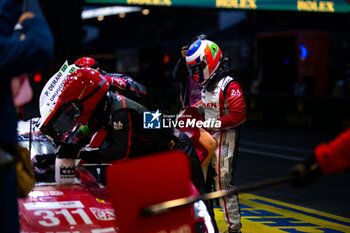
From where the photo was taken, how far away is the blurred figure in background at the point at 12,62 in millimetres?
3062

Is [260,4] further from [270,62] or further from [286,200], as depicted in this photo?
[270,62]

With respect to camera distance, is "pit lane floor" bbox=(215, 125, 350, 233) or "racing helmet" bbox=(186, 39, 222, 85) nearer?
"racing helmet" bbox=(186, 39, 222, 85)

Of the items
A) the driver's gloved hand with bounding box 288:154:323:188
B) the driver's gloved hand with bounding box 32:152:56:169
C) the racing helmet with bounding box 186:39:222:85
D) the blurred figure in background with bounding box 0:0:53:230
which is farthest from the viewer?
the racing helmet with bounding box 186:39:222:85

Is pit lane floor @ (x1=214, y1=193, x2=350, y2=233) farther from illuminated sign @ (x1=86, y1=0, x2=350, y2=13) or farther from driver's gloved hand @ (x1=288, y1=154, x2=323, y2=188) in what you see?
illuminated sign @ (x1=86, y1=0, x2=350, y2=13)

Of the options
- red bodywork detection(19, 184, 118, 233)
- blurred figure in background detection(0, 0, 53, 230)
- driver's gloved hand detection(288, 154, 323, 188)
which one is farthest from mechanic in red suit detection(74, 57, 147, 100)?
driver's gloved hand detection(288, 154, 323, 188)

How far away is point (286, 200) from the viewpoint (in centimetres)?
858

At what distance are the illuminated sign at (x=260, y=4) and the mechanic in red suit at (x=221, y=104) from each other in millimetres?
7240

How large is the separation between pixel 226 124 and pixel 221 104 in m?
0.23

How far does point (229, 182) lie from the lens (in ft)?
20.7

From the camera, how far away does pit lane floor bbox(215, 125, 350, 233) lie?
271 inches

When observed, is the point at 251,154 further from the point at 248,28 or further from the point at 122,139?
the point at 248,28

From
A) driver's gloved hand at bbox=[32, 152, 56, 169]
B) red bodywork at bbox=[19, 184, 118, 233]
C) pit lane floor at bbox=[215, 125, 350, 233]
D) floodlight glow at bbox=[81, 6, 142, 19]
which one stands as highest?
floodlight glow at bbox=[81, 6, 142, 19]

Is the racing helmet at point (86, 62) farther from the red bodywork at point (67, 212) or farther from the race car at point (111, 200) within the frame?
the red bodywork at point (67, 212)

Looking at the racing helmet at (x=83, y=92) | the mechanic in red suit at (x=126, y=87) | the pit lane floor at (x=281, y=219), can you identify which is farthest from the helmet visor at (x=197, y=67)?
the pit lane floor at (x=281, y=219)
